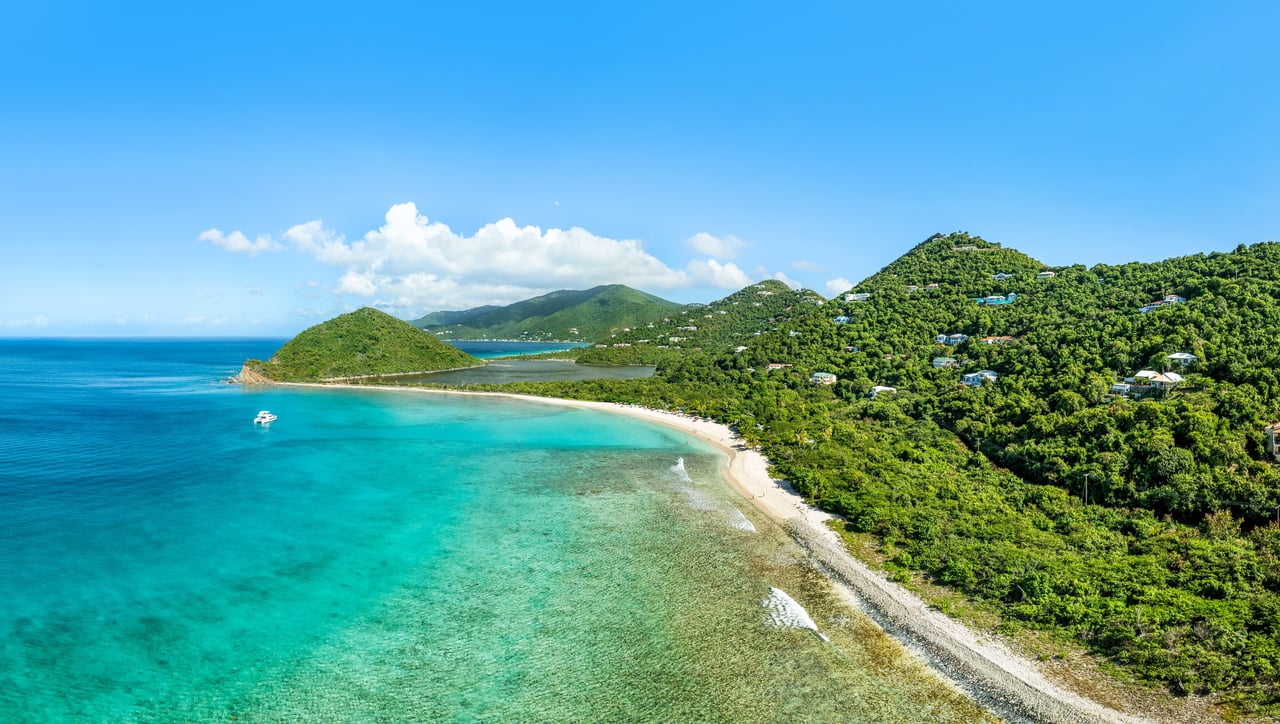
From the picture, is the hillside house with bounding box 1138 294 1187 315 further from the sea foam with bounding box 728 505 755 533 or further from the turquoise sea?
the sea foam with bounding box 728 505 755 533

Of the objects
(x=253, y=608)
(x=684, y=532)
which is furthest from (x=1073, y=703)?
(x=253, y=608)

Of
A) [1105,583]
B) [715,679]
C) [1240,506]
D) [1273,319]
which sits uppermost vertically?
[1273,319]

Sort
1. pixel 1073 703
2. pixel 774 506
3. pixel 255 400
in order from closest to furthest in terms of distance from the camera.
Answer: pixel 1073 703, pixel 774 506, pixel 255 400

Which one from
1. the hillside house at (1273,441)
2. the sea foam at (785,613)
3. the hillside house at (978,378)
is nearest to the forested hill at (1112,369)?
the hillside house at (1273,441)

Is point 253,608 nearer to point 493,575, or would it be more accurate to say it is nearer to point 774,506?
point 493,575

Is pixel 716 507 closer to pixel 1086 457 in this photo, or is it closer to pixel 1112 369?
pixel 1086 457

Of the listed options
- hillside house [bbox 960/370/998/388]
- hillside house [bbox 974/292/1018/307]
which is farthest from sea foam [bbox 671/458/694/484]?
hillside house [bbox 974/292/1018/307]
